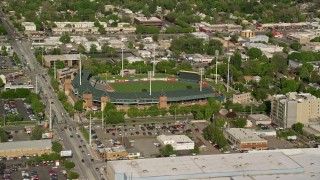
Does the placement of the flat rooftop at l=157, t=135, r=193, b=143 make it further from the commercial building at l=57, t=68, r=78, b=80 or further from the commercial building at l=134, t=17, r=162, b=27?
the commercial building at l=134, t=17, r=162, b=27

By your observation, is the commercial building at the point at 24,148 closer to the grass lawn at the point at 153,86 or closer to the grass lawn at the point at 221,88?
the grass lawn at the point at 153,86

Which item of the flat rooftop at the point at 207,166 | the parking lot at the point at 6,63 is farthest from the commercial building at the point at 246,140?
the parking lot at the point at 6,63

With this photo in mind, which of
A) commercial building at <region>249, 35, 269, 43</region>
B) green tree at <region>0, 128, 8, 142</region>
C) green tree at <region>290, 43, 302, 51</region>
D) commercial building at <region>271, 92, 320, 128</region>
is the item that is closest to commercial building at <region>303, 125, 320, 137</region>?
commercial building at <region>271, 92, 320, 128</region>

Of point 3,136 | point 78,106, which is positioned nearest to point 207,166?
point 3,136

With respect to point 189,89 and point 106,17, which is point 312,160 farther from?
point 106,17

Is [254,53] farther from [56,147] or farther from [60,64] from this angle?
[56,147]

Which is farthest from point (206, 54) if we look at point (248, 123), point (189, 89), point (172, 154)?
point (172, 154)
